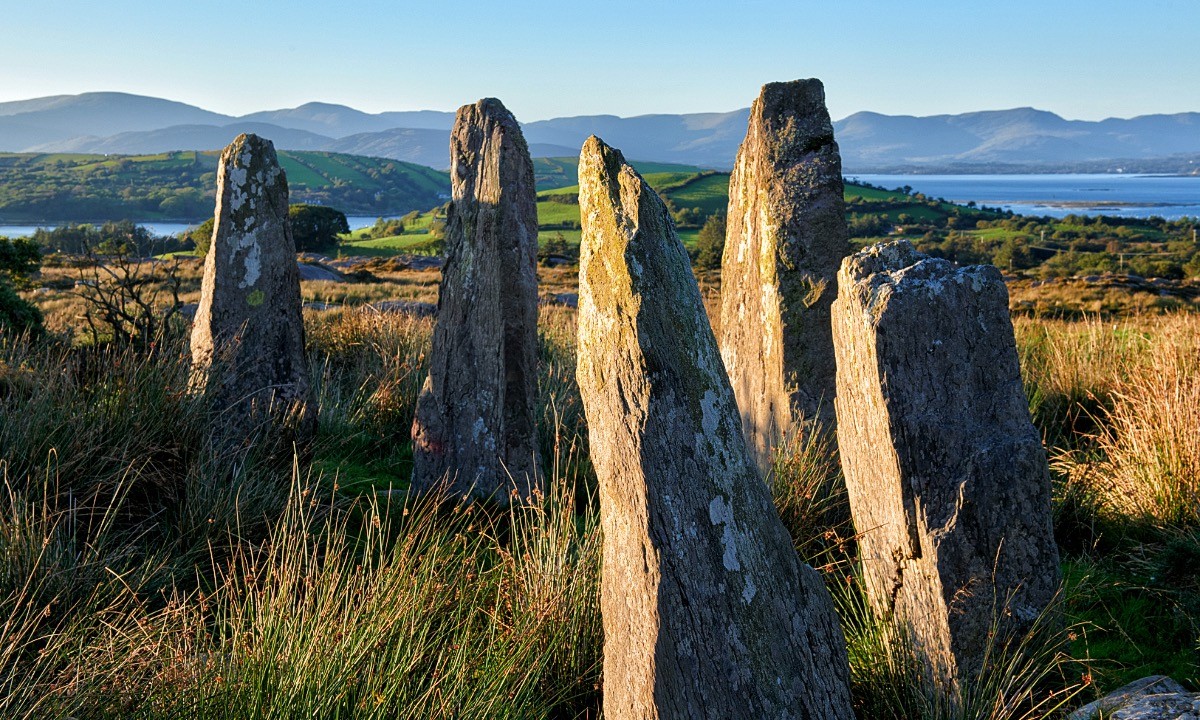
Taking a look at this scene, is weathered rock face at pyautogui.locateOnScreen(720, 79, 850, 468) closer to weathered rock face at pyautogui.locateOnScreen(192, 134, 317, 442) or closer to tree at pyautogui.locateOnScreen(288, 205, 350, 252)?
weathered rock face at pyautogui.locateOnScreen(192, 134, 317, 442)

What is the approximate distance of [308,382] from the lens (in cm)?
825

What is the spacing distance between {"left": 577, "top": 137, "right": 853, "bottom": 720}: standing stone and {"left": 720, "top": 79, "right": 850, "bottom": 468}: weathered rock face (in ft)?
11.3

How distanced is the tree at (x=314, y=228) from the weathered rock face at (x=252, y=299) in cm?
4612

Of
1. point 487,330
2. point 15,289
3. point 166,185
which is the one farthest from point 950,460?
point 166,185

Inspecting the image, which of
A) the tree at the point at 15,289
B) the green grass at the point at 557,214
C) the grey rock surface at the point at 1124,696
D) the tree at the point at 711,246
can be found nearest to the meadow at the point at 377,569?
the grey rock surface at the point at 1124,696

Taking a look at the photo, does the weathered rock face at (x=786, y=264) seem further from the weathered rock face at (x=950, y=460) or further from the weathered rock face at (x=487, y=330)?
the weathered rock face at (x=950, y=460)

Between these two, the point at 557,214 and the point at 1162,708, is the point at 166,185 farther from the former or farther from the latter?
the point at 1162,708

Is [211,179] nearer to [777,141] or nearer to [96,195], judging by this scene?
[96,195]

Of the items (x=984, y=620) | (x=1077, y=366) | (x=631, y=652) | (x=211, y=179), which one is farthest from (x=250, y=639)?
(x=211, y=179)

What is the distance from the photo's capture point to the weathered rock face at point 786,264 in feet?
21.8

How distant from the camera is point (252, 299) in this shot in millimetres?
7887

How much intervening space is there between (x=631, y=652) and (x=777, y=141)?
4.87 metres

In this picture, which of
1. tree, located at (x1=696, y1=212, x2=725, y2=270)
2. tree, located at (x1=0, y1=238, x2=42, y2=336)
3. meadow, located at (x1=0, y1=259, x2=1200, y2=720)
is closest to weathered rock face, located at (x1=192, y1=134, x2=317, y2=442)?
meadow, located at (x1=0, y1=259, x2=1200, y2=720)

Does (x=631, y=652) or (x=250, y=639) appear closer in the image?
(x=631, y=652)
